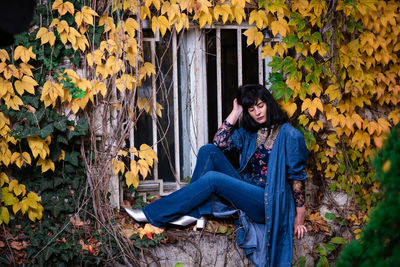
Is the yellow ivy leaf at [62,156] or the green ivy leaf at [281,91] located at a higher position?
the green ivy leaf at [281,91]

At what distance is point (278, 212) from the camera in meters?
2.86

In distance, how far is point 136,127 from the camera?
134 inches

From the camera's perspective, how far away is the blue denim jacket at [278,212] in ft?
9.34

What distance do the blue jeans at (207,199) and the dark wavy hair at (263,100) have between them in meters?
0.49

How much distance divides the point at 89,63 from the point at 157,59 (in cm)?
52

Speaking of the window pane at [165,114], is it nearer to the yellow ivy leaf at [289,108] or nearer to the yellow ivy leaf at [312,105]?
the yellow ivy leaf at [289,108]

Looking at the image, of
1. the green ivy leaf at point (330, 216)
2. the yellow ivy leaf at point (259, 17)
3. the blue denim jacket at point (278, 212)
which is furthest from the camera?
the green ivy leaf at point (330, 216)

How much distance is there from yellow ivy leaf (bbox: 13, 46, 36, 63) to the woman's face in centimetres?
167

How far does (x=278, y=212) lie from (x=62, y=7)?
217 centimetres

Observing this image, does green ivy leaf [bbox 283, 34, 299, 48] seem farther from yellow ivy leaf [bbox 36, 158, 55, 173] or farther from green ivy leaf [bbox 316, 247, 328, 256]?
yellow ivy leaf [bbox 36, 158, 55, 173]

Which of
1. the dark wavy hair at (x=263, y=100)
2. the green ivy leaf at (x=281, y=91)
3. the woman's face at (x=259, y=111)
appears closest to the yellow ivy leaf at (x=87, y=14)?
the dark wavy hair at (x=263, y=100)

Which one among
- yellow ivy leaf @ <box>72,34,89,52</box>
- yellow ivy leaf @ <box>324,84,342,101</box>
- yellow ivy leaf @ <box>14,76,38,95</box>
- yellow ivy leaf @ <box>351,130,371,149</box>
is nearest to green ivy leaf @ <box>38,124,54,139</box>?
yellow ivy leaf @ <box>14,76,38,95</box>

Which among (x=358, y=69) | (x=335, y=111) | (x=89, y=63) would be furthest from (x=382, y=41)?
(x=89, y=63)

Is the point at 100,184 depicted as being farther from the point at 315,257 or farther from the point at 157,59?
the point at 315,257
